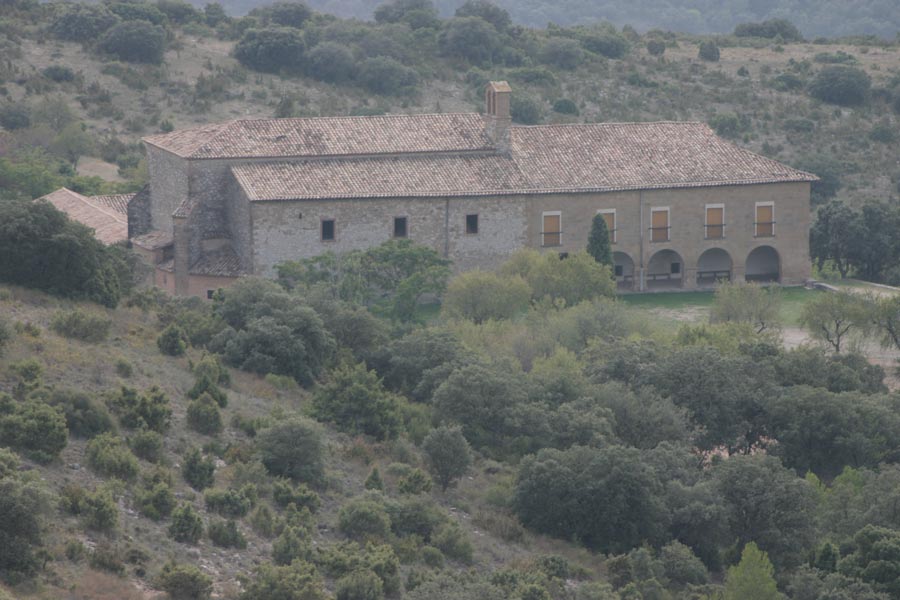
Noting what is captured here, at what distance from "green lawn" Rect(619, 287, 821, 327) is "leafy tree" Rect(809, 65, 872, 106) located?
27.6m

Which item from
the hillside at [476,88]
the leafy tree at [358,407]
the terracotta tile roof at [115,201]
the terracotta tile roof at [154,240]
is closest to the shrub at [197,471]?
the leafy tree at [358,407]

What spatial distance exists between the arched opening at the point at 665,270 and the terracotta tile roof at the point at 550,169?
2.68 meters

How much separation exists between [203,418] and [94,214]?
24.9m

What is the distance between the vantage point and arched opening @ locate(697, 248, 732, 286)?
5784cm

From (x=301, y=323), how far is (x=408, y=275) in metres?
11.1

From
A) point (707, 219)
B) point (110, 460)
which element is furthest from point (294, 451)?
point (707, 219)

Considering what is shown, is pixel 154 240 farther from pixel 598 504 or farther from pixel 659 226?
pixel 598 504

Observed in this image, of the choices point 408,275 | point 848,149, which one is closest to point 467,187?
point 408,275

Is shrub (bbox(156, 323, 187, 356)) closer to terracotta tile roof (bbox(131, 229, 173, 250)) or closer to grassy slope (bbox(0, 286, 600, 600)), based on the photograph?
grassy slope (bbox(0, 286, 600, 600))

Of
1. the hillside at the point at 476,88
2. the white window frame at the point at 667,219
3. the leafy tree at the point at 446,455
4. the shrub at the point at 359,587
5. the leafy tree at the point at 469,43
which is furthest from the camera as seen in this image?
the leafy tree at the point at 469,43

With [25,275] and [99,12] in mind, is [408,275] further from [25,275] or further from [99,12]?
[99,12]

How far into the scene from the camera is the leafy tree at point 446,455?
33.8 metres

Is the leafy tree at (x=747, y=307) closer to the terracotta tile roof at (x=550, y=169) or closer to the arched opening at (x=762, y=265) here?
the terracotta tile roof at (x=550, y=169)

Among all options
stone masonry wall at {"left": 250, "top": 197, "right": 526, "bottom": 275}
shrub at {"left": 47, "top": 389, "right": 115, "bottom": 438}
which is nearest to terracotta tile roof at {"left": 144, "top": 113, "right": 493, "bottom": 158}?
stone masonry wall at {"left": 250, "top": 197, "right": 526, "bottom": 275}
